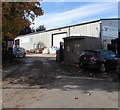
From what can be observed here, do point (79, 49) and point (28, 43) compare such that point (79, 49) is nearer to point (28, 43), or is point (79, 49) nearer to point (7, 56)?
point (7, 56)

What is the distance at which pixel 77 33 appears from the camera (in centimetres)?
5512

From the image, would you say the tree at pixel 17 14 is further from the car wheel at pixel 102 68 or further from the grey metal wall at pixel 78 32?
the grey metal wall at pixel 78 32

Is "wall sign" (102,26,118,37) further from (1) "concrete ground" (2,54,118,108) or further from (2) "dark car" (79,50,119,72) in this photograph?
(1) "concrete ground" (2,54,118,108)

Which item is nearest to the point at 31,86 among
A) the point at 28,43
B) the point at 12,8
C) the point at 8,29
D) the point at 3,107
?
the point at 3,107

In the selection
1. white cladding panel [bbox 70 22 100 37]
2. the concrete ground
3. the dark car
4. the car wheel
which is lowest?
the concrete ground

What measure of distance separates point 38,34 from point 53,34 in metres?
9.02

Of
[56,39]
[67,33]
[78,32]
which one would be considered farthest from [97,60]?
[56,39]

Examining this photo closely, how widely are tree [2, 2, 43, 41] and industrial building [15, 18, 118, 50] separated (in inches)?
740

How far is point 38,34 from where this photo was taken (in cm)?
7681

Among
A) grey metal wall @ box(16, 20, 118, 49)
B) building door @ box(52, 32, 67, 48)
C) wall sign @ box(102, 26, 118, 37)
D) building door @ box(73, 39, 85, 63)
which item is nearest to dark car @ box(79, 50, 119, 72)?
building door @ box(73, 39, 85, 63)

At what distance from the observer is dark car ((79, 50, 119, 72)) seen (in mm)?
23016

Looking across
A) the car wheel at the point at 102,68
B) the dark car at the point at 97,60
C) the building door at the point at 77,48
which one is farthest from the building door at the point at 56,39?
the car wheel at the point at 102,68

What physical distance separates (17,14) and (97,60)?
6.76m

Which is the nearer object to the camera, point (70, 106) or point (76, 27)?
A: point (70, 106)
